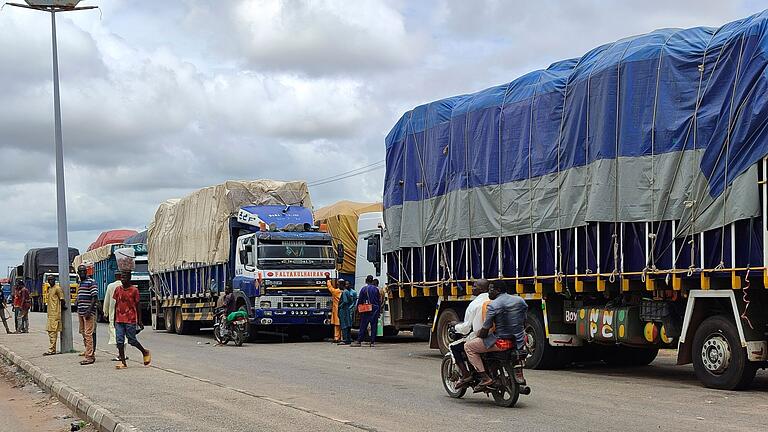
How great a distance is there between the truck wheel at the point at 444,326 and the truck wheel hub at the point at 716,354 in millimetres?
6220

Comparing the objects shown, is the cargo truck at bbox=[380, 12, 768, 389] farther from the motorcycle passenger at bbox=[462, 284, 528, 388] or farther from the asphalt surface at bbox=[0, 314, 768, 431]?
the motorcycle passenger at bbox=[462, 284, 528, 388]

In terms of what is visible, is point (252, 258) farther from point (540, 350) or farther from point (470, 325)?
point (470, 325)

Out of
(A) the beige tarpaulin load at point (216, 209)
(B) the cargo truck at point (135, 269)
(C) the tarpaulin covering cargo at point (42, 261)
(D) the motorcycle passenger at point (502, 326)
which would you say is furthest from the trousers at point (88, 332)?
(C) the tarpaulin covering cargo at point (42, 261)

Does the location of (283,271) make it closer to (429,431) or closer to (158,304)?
(158,304)

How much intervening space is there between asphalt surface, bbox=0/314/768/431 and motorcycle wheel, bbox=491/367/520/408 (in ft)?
0.59

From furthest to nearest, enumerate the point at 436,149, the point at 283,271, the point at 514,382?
the point at 283,271, the point at 436,149, the point at 514,382

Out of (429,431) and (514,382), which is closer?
(429,431)

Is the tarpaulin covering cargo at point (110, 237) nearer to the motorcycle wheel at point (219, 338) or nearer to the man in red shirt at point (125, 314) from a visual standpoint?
the motorcycle wheel at point (219, 338)

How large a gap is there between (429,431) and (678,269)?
5.36 metres

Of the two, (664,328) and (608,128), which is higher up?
(608,128)

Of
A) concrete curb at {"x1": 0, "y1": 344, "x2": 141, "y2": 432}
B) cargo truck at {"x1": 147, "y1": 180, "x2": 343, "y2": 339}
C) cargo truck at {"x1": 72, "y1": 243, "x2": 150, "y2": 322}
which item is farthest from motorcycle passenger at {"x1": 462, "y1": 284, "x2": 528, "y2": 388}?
cargo truck at {"x1": 72, "y1": 243, "x2": 150, "y2": 322}

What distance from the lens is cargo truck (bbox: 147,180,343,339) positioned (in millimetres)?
24203

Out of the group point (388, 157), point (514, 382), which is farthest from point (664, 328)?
point (388, 157)

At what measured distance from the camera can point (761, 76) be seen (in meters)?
12.2
